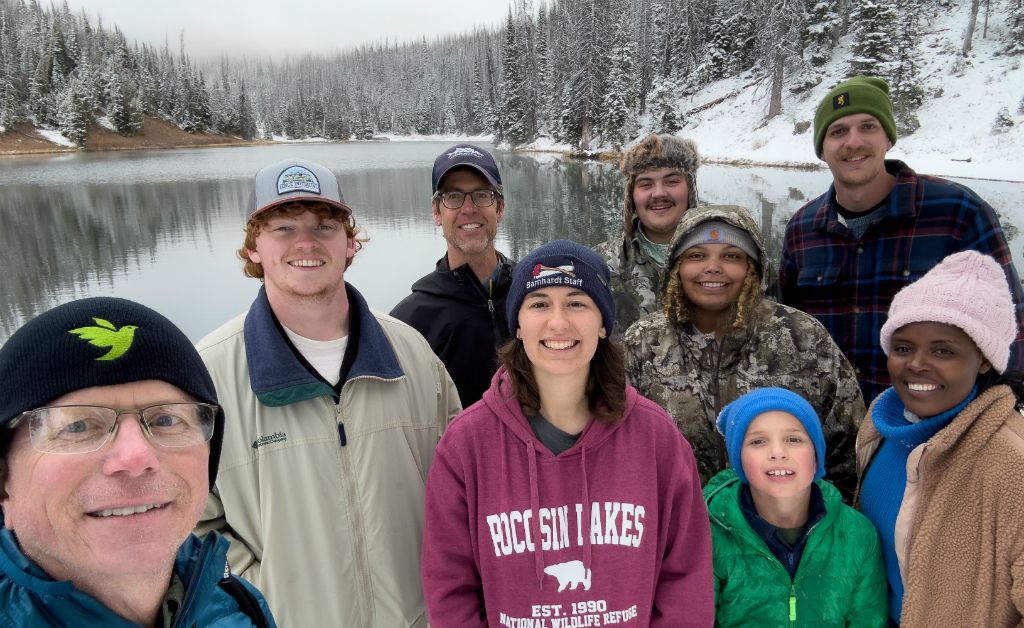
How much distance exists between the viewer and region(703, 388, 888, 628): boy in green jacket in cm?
198

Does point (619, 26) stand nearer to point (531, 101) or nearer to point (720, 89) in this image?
point (720, 89)

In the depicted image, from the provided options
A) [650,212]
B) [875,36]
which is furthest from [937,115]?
[650,212]

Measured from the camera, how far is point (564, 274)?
6.20 feet

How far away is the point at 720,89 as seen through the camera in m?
42.1

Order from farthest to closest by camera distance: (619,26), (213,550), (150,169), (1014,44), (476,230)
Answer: (619,26) < (150,169) < (1014,44) < (476,230) < (213,550)

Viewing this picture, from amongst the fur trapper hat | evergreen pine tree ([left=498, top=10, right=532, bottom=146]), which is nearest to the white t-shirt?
the fur trapper hat

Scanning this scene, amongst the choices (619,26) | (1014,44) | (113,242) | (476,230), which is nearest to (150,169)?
(113,242)

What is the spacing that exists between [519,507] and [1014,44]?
38.7m

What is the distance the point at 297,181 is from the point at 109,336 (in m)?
1.04

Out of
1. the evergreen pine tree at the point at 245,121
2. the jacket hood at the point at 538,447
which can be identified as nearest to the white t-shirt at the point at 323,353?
the jacket hood at the point at 538,447

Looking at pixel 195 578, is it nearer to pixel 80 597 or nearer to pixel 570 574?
pixel 80 597

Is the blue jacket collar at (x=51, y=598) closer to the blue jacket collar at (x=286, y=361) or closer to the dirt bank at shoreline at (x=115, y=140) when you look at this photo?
the blue jacket collar at (x=286, y=361)

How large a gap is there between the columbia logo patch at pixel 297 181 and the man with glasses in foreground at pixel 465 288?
44.1 inches

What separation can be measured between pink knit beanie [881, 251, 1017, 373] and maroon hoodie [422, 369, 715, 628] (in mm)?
990
